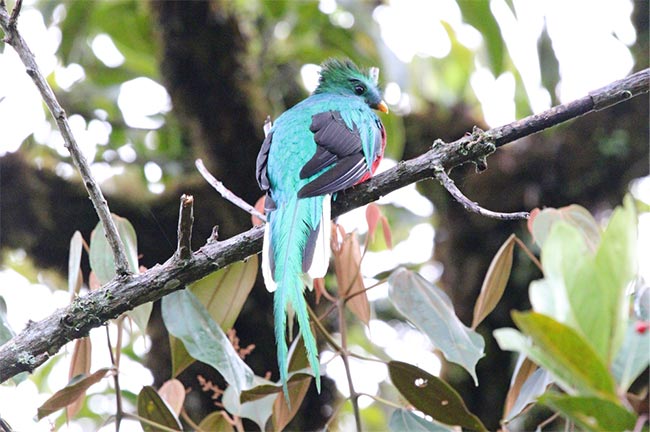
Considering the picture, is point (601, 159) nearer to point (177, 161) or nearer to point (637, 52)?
point (637, 52)

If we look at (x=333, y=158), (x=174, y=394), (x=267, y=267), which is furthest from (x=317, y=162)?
(x=174, y=394)

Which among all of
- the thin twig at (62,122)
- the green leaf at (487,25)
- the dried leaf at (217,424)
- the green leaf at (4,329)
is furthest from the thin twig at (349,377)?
the green leaf at (487,25)

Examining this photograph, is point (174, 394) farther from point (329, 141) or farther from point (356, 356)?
point (329, 141)

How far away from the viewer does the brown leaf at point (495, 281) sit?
238 centimetres

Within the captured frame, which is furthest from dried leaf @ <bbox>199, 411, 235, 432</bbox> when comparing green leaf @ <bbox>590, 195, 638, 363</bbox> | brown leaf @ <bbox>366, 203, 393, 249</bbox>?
green leaf @ <bbox>590, 195, 638, 363</bbox>

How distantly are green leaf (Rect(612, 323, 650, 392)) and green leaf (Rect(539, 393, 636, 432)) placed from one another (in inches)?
1.6

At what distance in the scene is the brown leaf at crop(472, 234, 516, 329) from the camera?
238 cm

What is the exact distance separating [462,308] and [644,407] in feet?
11.9

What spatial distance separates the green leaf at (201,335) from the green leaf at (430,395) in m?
0.45

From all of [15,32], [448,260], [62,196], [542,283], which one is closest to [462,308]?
[448,260]

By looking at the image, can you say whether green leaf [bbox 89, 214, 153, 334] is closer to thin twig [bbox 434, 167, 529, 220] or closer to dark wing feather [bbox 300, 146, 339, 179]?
dark wing feather [bbox 300, 146, 339, 179]

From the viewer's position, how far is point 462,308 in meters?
4.92

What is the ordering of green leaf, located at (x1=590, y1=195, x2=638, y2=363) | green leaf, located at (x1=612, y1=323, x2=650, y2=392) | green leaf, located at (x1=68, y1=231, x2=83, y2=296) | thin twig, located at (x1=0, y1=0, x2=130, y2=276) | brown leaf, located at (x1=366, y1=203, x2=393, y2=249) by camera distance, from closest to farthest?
green leaf, located at (x1=590, y1=195, x2=638, y2=363)
green leaf, located at (x1=612, y1=323, x2=650, y2=392)
thin twig, located at (x1=0, y1=0, x2=130, y2=276)
green leaf, located at (x1=68, y1=231, x2=83, y2=296)
brown leaf, located at (x1=366, y1=203, x2=393, y2=249)

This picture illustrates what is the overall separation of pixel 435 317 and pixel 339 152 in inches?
41.5
